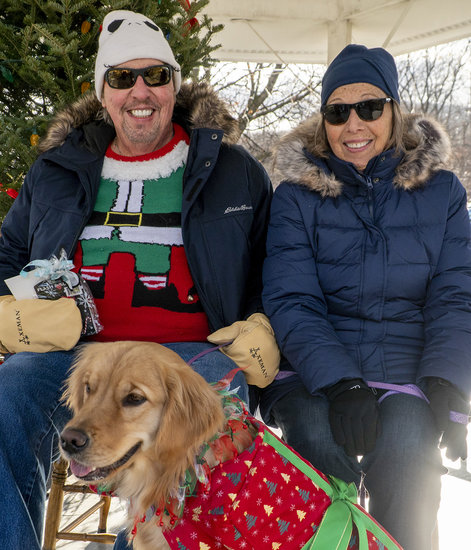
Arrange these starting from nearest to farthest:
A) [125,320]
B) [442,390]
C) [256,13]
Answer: [442,390] < [125,320] < [256,13]


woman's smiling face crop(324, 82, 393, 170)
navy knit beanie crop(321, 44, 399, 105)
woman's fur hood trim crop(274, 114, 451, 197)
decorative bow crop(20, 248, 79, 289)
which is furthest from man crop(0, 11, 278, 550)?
navy knit beanie crop(321, 44, 399, 105)

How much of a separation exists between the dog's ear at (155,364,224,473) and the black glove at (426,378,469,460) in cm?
80

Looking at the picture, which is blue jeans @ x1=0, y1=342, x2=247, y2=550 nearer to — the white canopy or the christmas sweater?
the christmas sweater

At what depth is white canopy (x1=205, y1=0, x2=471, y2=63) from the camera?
17.2ft

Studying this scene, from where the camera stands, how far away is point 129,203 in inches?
93.7

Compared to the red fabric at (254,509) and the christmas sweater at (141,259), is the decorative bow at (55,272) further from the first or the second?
the red fabric at (254,509)

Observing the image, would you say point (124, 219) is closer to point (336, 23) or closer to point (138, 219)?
point (138, 219)

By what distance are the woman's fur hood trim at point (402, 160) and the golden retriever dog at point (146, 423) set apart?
3.37 ft

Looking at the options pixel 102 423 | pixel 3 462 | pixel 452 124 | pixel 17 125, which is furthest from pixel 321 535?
pixel 452 124

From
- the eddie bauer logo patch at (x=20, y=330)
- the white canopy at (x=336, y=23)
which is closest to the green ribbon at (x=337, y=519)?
the eddie bauer logo patch at (x=20, y=330)

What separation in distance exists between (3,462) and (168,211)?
49.1 inches

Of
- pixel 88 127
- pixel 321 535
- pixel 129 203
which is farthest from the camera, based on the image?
pixel 88 127

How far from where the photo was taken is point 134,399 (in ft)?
5.10

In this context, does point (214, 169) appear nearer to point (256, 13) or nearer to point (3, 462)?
point (3, 462)
